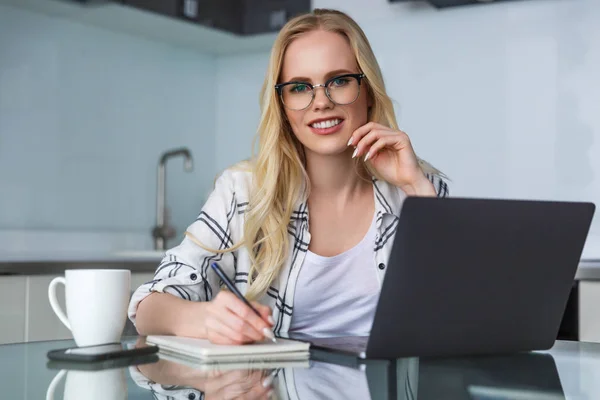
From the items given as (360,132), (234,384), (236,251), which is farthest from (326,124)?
(234,384)

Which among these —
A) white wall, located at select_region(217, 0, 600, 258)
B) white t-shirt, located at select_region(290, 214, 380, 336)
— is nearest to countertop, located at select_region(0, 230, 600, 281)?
white wall, located at select_region(217, 0, 600, 258)

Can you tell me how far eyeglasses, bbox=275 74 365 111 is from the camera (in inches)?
70.3

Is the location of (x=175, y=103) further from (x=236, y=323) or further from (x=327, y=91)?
(x=236, y=323)

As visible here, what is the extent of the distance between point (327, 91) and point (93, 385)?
3.33 ft

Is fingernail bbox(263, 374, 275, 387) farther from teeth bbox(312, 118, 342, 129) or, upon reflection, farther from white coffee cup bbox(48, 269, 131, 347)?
teeth bbox(312, 118, 342, 129)

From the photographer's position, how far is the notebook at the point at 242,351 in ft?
3.57

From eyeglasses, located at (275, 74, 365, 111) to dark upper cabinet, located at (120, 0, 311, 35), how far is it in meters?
1.60

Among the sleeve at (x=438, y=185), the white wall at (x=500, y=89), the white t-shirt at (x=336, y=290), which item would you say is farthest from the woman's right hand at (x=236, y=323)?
the white wall at (x=500, y=89)

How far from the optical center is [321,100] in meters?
1.77

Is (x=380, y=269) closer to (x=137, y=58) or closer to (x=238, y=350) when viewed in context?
(x=238, y=350)

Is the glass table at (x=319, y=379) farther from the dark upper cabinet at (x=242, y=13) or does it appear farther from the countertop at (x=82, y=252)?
the dark upper cabinet at (x=242, y=13)

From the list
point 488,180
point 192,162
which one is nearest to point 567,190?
point 488,180

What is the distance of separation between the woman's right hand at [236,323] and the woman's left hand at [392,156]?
1.91 ft

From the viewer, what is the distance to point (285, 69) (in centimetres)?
189
